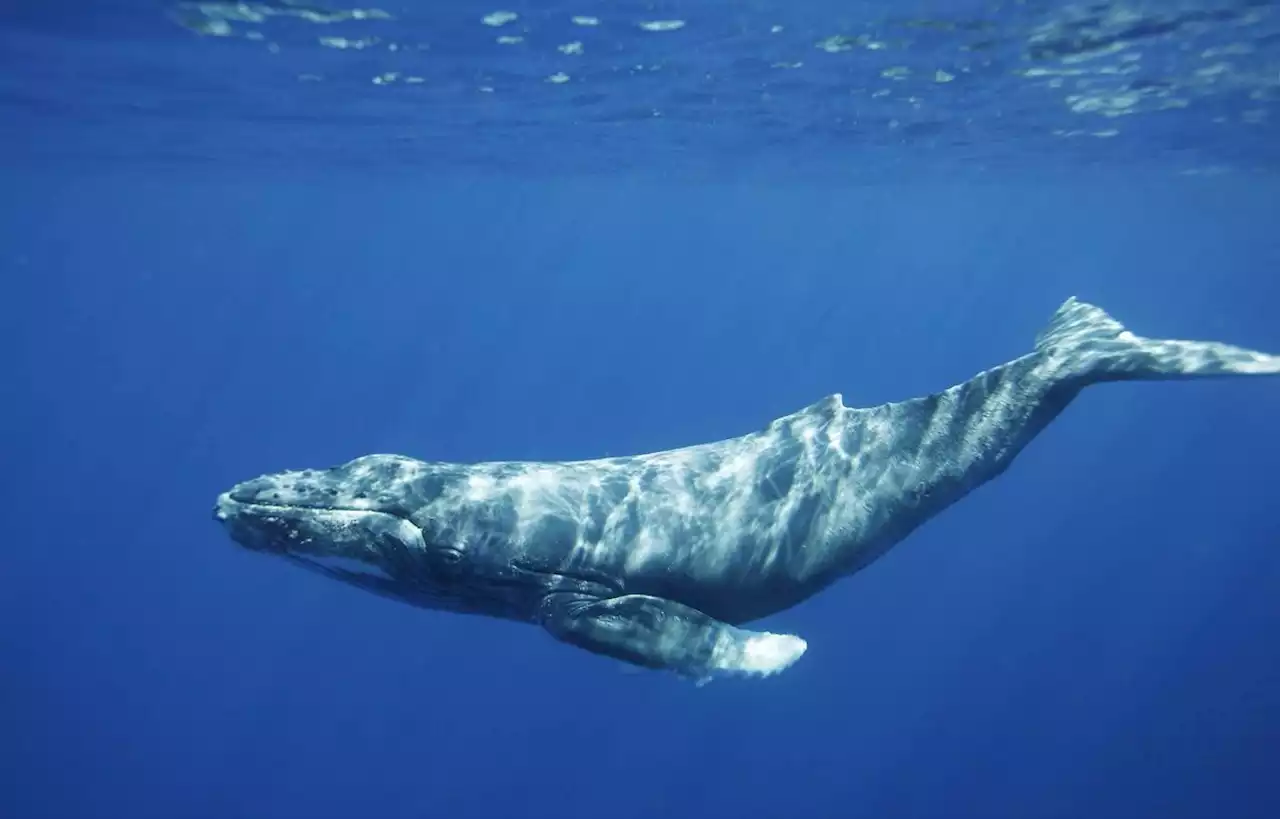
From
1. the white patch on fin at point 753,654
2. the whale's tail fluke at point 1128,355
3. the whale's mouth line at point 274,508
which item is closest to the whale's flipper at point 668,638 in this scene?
the white patch on fin at point 753,654

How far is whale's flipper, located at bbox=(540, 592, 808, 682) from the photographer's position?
8.35 metres

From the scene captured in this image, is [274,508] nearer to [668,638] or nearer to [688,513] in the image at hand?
[668,638]

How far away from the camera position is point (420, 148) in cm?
3806

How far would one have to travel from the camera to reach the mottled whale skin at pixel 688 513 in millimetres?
8828

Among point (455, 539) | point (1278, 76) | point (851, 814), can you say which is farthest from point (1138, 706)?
point (455, 539)

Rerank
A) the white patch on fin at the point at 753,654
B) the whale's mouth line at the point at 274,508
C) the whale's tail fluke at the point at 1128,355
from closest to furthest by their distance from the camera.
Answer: the white patch on fin at the point at 753,654, the whale's mouth line at the point at 274,508, the whale's tail fluke at the point at 1128,355

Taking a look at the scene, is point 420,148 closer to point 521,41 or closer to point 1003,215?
point 521,41

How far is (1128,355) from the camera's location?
32.8ft

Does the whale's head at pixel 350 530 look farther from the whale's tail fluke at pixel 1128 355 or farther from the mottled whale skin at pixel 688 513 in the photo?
the whale's tail fluke at pixel 1128 355

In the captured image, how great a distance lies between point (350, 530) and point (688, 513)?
3.32m

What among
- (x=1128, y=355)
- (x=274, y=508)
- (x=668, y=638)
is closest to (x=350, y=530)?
(x=274, y=508)

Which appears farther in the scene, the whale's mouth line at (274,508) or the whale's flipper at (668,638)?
the whale's mouth line at (274,508)

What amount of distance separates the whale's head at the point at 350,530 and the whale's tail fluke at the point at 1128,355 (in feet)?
22.5

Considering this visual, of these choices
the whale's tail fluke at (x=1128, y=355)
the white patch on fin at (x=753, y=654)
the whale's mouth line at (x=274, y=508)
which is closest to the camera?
the white patch on fin at (x=753, y=654)
